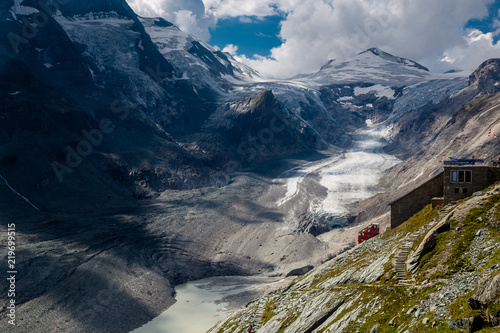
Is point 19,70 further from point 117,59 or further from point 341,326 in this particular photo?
point 341,326

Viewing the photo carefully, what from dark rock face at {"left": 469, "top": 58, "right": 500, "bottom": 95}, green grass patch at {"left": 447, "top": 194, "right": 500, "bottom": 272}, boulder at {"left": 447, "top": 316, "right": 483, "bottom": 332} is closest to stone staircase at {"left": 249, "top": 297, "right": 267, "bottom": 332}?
green grass patch at {"left": 447, "top": 194, "right": 500, "bottom": 272}

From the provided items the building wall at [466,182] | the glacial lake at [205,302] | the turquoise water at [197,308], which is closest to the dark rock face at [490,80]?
the glacial lake at [205,302]

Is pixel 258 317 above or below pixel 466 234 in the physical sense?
below

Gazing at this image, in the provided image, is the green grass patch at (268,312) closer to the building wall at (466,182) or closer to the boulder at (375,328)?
the boulder at (375,328)

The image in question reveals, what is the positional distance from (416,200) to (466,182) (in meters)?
7.21

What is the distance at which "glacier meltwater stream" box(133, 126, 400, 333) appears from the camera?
6109cm

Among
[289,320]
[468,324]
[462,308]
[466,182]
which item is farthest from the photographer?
[466,182]

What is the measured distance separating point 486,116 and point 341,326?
12194cm

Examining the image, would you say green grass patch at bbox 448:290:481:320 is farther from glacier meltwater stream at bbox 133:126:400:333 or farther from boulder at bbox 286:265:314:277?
boulder at bbox 286:265:314:277

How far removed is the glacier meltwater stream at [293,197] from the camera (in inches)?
2405

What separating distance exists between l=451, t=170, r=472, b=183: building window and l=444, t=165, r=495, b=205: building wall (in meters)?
0.07

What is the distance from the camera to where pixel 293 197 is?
133250 mm

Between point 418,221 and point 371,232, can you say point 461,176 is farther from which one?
point 371,232

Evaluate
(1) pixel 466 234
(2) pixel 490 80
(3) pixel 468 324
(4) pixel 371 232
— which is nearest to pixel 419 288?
(1) pixel 466 234
